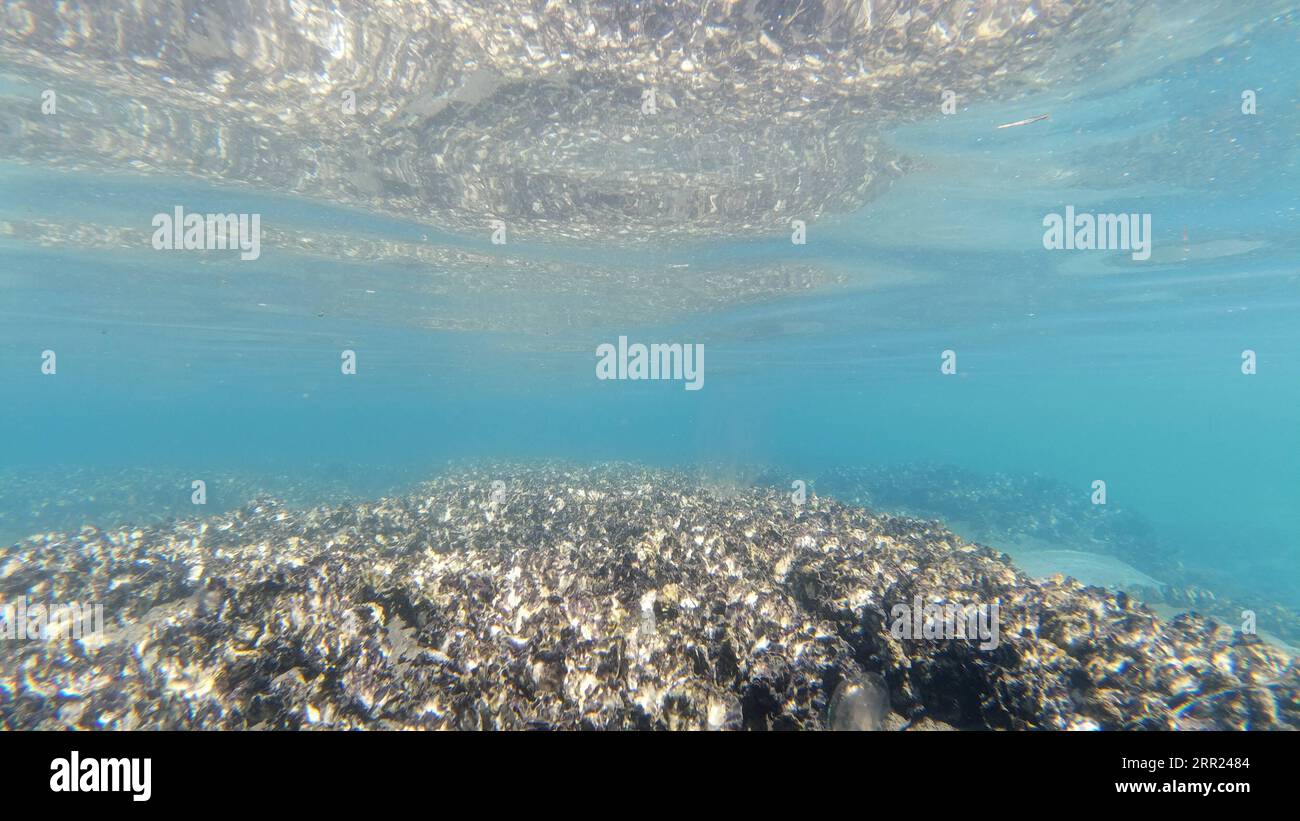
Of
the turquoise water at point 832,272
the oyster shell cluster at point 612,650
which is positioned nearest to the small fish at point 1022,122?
the turquoise water at point 832,272

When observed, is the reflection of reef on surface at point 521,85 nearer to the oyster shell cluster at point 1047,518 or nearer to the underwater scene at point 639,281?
the underwater scene at point 639,281

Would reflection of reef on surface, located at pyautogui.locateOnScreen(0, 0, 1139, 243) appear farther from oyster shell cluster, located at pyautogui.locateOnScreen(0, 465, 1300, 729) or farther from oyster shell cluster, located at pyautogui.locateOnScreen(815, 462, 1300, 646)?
oyster shell cluster, located at pyautogui.locateOnScreen(815, 462, 1300, 646)

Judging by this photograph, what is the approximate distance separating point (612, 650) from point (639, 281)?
2262 cm

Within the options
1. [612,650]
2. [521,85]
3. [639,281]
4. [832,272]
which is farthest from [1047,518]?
[521,85]

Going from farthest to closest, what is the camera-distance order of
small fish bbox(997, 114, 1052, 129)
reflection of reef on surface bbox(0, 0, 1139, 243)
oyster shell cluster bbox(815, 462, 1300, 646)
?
oyster shell cluster bbox(815, 462, 1300, 646)
small fish bbox(997, 114, 1052, 129)
reflection of reef on surface bbox(0, 0, 1139, 243)

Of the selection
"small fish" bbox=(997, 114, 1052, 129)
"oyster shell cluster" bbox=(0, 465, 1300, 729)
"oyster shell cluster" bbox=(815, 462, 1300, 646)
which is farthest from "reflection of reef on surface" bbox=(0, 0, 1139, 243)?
"oyster shell cluster" bbox=(815, 462, 1300, 646)

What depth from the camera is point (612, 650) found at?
16.9ft

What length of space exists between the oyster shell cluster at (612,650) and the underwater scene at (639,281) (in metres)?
0.04

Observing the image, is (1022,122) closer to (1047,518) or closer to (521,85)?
(521,85)

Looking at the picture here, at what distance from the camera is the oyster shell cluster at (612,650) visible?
15.3 feet

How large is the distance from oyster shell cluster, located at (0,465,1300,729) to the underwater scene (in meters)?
0.04

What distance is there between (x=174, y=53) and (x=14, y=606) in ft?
32.5

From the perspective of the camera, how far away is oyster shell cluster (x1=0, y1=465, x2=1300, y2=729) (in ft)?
15.3

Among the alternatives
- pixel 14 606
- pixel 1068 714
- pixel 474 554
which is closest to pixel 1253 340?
pixel 1068 714
